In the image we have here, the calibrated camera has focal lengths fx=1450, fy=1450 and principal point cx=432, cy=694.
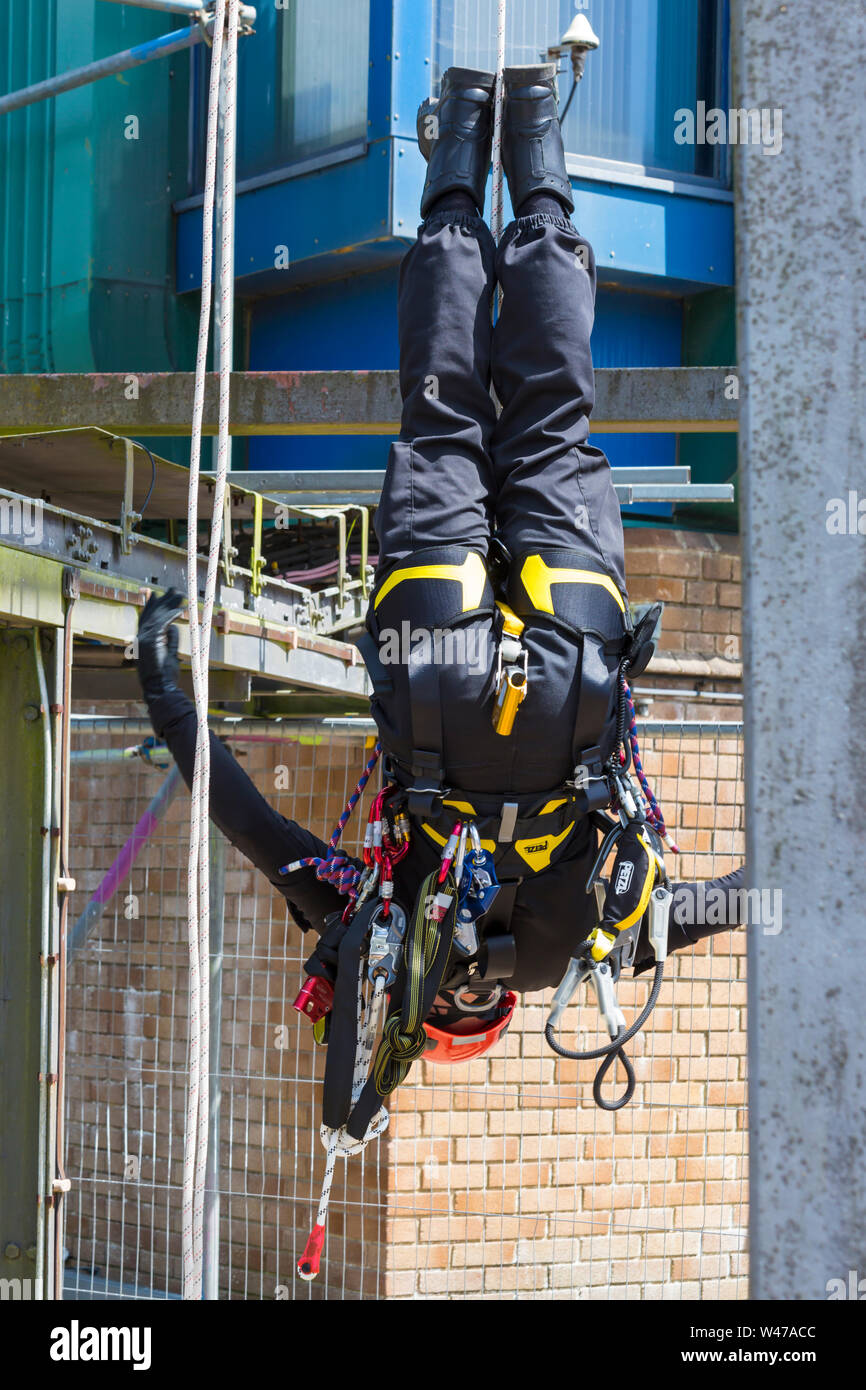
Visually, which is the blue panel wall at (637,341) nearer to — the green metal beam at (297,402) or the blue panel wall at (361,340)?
the blue panel wall at (361,340)

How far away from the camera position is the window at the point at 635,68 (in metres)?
7.70

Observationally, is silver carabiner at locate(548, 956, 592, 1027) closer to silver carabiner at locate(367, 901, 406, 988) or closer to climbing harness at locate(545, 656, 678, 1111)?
climbing harness at locate(545, 656, 678, 1111)

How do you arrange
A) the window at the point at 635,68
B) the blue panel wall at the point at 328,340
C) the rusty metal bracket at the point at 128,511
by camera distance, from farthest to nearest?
the blue panel wall at the point at 328,340
the window at the point at 635,68
the rusty metal bracket at the point at 128,511

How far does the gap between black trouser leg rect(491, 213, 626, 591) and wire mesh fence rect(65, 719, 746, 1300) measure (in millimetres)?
2957

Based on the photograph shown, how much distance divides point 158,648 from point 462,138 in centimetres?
157

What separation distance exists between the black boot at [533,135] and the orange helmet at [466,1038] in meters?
2.14

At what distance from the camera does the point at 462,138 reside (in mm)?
3766

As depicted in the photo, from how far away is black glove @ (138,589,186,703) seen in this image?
154 inches

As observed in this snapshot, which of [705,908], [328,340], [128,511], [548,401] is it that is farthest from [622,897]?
[328,340]

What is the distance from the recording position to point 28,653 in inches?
156

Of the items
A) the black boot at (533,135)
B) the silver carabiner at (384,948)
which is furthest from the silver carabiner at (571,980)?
the black boot at (533,135)

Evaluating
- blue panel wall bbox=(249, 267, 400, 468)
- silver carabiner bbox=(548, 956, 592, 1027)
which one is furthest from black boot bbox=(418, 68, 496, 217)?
blue panel wall bbox=(249, 267, 400, 468)

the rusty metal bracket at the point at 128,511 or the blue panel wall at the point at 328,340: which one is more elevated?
the blue panel wall at the point at 328,340

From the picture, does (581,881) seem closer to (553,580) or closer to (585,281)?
(553,580)
